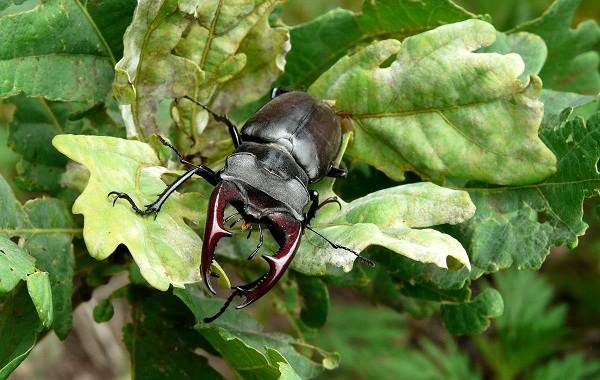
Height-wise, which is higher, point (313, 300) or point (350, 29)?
point (350, 29)

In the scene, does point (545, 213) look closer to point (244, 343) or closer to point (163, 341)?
point (244, 343)

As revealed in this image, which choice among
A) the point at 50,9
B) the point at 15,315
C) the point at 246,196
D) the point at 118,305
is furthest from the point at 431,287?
the point at 118,305

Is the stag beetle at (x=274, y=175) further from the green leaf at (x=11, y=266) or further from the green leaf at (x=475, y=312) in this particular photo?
the green leaf at (x=475, y=312)

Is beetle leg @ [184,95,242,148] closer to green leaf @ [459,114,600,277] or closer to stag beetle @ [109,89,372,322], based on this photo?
stag beetle @ [109,89,372,322]

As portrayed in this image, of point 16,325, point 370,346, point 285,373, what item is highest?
point 285,373

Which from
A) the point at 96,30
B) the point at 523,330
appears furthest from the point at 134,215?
the point at 523,330

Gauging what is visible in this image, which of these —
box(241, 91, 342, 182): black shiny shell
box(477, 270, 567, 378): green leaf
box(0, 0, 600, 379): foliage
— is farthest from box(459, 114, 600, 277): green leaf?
box(477, 270, 567, 378): green leaf

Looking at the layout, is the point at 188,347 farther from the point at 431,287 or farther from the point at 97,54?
the point at 97,54
